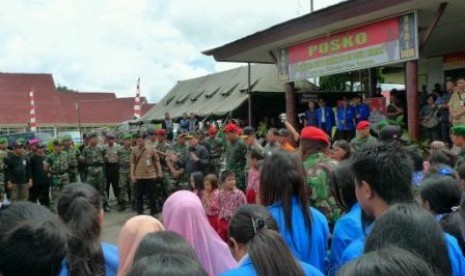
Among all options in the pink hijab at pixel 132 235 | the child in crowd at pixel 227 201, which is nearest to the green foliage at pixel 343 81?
the child in crowd at pixel 227 201

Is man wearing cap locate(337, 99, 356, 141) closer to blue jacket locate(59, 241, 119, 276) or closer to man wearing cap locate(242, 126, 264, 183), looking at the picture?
man wearing cap locate(242, 126, 264, 183)

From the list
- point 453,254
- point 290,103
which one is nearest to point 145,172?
point 290,103

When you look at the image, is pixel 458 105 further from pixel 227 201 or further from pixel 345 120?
pixel 227 201

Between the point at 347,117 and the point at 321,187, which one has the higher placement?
the point at 347,117

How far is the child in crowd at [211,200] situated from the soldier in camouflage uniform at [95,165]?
5189 millimetres

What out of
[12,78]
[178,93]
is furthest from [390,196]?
[12,78]

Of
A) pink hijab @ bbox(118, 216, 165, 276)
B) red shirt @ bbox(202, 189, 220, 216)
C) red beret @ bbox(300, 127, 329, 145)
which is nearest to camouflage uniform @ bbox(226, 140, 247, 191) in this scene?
red shirt @ bbox(202, 189, 220, 216)

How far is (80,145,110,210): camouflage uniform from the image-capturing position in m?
11.6

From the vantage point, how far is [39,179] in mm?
11430

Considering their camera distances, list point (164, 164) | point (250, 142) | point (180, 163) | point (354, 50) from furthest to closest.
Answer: point (164, 164), point (180, 163), point (354, 50), point (250, 142)

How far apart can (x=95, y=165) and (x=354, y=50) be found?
20.6 ft

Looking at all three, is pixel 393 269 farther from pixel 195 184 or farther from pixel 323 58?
pixel 323 58

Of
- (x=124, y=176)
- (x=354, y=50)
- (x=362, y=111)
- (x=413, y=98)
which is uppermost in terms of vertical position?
(x=354, y=50)

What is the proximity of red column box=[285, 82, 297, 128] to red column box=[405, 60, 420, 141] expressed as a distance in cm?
388
